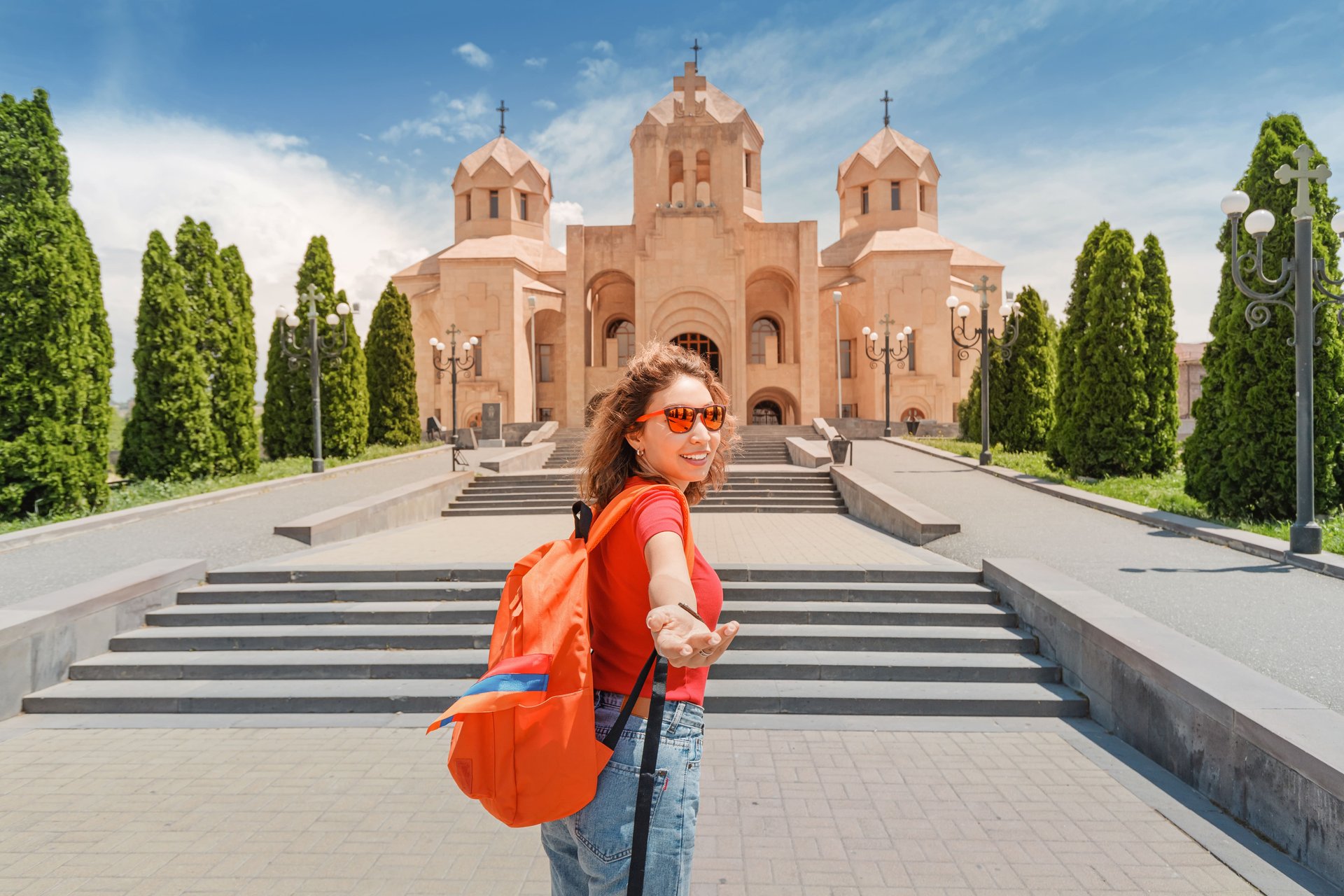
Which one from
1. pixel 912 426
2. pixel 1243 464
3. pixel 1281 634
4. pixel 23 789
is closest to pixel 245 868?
pixel 23 789

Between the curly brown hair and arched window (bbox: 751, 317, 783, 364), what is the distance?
3258cm

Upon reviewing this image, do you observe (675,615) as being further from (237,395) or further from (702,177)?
(702,177)

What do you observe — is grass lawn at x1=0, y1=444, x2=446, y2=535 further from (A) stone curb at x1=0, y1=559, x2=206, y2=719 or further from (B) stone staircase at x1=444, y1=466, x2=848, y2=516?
(A) stone curb at x1=0, y1=559, x2=206, y2=719

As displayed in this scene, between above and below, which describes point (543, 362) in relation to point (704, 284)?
below

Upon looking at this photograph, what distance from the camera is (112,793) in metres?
3.81

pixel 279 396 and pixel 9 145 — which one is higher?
pixel 9 145

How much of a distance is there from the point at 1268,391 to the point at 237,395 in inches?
692

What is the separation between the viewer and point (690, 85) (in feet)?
103

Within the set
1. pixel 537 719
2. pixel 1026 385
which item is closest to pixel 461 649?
pixel 537 719

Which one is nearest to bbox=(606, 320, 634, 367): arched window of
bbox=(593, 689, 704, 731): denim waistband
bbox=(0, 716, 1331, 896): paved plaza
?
bbox=(0, 716, 1331, 896): paved plaza

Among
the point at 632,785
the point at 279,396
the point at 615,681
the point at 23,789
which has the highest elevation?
the point at 279,396

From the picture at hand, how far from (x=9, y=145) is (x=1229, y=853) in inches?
604

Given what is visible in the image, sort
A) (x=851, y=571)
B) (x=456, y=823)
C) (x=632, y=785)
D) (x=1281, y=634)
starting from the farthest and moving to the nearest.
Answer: (x=851, y=571)
(x=1281, y=634)
(x=456, y=823)
(x=632, y=785)

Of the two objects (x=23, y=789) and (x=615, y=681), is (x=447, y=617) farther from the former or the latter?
(x=615, y=681)
